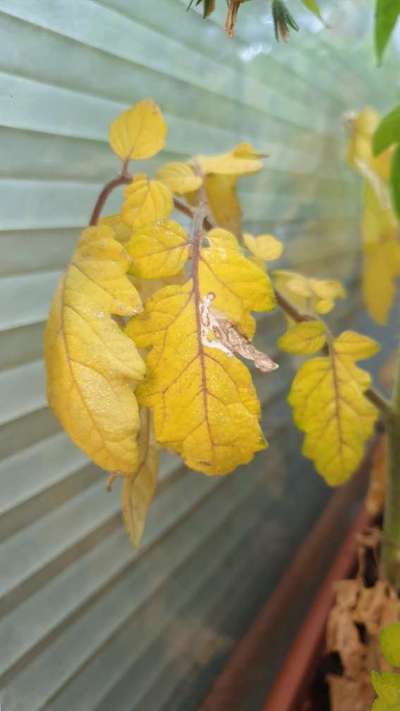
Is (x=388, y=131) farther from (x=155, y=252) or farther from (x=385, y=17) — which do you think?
(x=155, y=252)

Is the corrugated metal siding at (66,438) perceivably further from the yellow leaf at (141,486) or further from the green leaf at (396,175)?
the green leaf at (396,175)

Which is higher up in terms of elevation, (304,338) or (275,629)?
(304,338)

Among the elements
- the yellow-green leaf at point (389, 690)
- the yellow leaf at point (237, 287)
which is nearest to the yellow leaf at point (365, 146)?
the yellow leaf at point (237, 287)

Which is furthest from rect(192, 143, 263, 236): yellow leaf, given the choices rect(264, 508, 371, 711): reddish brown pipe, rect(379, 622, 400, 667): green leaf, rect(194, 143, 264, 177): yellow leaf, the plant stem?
rect(264, 508, 371, 711): reddish brown pipe

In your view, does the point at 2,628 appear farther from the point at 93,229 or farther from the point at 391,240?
the point at 391,240

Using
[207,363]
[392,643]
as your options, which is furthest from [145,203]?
[392,643]

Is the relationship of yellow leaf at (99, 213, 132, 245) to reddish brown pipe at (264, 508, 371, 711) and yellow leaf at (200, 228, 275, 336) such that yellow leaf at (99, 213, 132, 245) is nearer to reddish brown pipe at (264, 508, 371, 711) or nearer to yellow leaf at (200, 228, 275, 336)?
yellow leaf at (200, 228, 275, 336)
